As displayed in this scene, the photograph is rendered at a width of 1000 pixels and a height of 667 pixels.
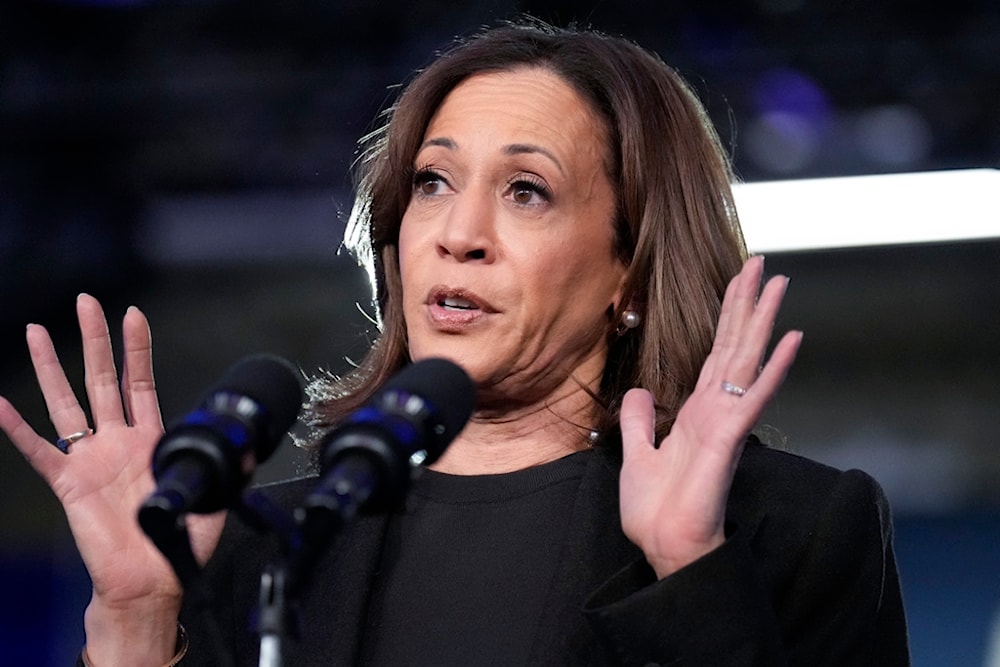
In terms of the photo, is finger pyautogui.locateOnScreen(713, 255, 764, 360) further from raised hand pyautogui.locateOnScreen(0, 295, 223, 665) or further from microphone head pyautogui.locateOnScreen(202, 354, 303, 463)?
raised hand pyautogui.locateOnScreen(0, 295, 223, 665)

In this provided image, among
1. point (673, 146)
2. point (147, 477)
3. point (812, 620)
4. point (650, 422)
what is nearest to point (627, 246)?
point (673, 146)

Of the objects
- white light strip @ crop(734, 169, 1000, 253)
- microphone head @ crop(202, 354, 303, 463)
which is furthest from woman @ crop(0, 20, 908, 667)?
white light strip @ crop(734, 169, 1000, 253)

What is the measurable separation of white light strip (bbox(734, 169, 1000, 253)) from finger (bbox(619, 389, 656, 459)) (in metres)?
2.58

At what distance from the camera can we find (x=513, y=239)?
201 cm

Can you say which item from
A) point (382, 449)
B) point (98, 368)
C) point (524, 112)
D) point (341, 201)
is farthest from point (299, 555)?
point (341, 201)

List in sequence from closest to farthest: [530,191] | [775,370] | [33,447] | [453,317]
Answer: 1. [775,370]
2. [33,447]
3. [453,317]
4. [530,191]

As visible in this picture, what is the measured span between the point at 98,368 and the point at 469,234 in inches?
20.7

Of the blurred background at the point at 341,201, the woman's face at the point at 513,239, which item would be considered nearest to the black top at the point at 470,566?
the woman's face at the point at 513,239

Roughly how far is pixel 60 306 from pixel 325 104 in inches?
44.5

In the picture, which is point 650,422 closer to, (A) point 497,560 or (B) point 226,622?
(A) point 497,560

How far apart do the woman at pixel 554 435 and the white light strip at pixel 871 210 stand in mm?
2113

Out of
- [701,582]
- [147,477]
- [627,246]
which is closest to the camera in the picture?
[701,582]

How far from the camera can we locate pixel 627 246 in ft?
7.19

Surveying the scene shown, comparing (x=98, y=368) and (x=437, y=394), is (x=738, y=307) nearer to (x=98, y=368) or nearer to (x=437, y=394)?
(x=437, y=394)
